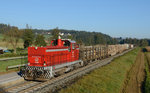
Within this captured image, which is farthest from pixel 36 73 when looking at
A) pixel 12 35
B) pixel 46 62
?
pixel 12 35

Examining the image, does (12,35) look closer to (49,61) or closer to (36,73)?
(49,61)

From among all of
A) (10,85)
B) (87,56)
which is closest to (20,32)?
(87,56)

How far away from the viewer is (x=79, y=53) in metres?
19.1

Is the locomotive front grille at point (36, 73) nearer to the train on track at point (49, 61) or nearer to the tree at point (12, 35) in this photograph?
the train on track at point (49, 61)

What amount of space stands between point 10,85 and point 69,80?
15.5ft

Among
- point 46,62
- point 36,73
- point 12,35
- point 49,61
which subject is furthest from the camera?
point 12,35

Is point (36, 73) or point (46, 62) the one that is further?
point (46, 62)

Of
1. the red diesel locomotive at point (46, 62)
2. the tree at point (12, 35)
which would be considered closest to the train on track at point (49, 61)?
the red diesel locomotive at point (46, 62)

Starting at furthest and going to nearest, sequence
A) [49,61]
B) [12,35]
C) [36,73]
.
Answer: [12,35]
[49,61]
[36,73]

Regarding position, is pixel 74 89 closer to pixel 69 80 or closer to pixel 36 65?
pixel 69 80

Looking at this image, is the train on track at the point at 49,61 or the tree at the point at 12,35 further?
the tree at the point at 12,35

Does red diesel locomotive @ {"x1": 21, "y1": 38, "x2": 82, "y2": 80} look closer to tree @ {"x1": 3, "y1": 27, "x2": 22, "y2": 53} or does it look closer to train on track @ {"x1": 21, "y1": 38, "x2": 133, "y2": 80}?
train on track @ {"x1": 21, "y1": 38, "x2": 133, "y2": 80}

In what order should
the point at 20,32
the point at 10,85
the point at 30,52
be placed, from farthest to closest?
the point at 20,32 → the point at 30,52 → the point at 10,85

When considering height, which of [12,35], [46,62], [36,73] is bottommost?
[36,73]
